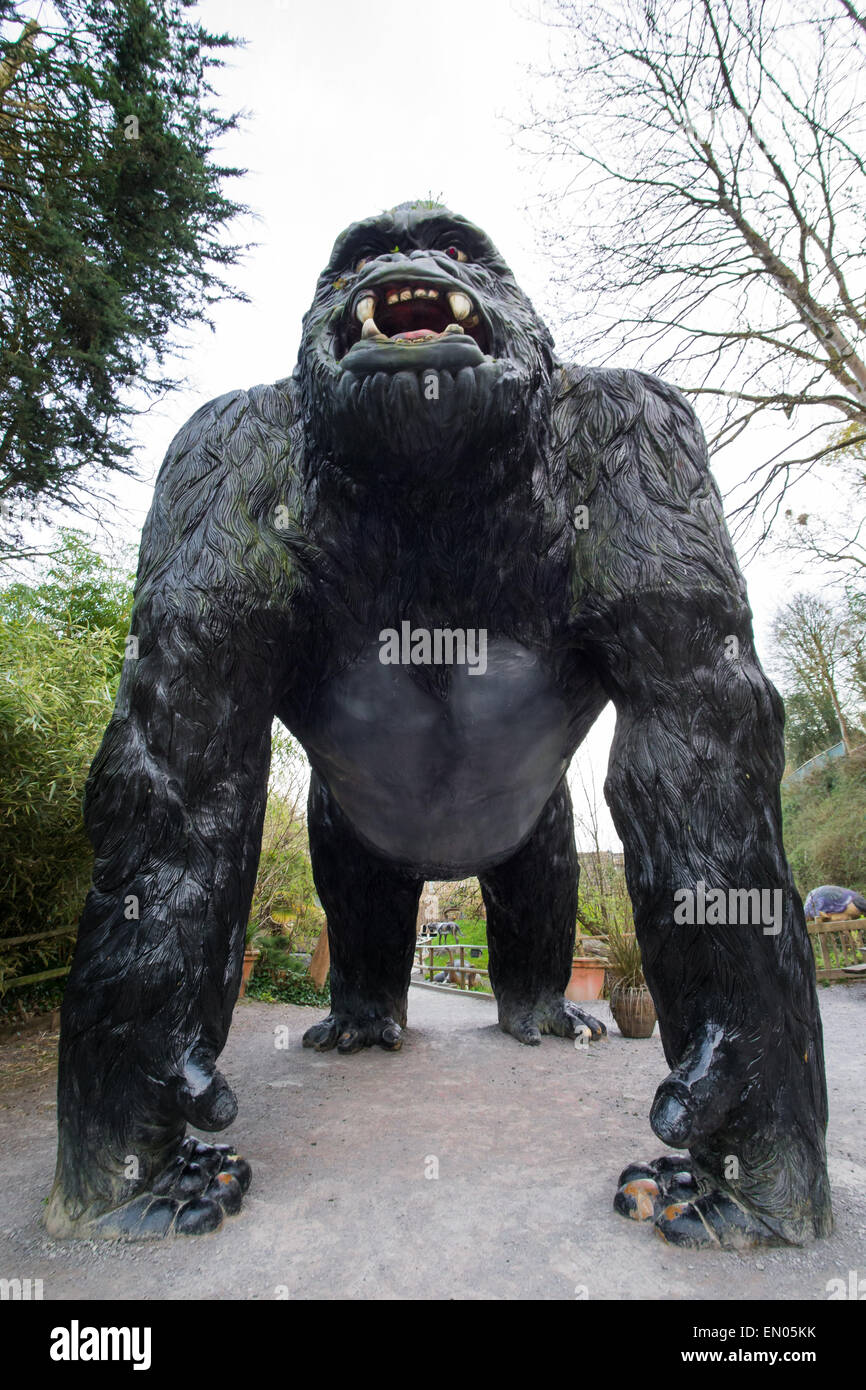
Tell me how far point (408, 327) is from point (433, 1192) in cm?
213

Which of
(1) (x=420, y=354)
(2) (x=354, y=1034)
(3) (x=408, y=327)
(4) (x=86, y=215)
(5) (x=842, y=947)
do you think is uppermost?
(4) (x=86, y=215)

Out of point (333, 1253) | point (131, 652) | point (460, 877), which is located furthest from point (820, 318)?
point (333, 1253)

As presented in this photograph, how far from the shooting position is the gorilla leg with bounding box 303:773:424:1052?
344 centimetres

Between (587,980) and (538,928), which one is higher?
(538,928)

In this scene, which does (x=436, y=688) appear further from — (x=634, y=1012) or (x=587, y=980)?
(x=587, y=980)

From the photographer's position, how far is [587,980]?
5871mm

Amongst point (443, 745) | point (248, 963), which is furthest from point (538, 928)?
point (248, 963)

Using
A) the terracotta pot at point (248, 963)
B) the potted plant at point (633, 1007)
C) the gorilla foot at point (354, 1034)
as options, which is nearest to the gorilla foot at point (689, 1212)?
the gorilla foot at point (354, 1034)

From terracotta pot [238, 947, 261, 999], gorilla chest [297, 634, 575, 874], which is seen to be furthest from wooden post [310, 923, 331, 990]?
gorilla chest [297, 634, 575, 874]

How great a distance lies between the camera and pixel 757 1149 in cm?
→ 182

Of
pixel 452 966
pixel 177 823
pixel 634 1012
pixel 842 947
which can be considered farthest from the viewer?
pixel 452 966

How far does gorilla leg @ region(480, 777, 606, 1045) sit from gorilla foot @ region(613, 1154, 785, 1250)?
5.59 feet

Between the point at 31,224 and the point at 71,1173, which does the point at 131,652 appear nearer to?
the point at 71,1173

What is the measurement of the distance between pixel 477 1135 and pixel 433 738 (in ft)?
3.98
